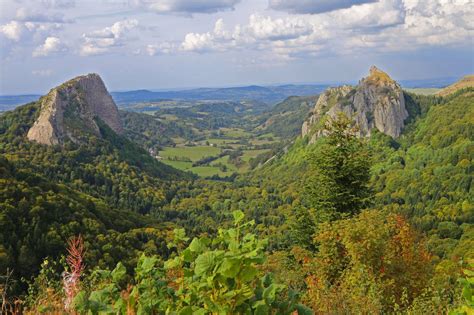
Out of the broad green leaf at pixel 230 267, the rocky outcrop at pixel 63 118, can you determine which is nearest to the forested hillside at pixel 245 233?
the broad green leaf at pixel 230 267

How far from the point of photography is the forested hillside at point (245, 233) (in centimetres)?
405

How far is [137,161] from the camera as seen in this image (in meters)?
190

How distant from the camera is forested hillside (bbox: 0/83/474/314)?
4.05 m

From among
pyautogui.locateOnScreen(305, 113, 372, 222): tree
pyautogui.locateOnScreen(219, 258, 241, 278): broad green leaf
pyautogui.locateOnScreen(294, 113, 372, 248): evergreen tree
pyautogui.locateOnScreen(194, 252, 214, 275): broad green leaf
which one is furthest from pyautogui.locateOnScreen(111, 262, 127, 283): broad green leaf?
pyautogui.locateOnScreen(305, 113, 372, 222): tree

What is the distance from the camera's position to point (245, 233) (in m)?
5.34

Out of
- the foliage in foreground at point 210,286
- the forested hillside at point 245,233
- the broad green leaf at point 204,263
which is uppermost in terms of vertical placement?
the broad green leaf at point 204,263

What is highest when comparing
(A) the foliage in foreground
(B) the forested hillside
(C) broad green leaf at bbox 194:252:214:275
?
(C) broad green leaf at bbox 194:252:214:275

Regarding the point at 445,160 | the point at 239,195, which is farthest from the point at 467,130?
the point at 239,195

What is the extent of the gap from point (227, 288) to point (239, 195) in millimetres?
166635

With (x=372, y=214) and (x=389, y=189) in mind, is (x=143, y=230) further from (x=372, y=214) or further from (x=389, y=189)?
(x=389, y=189)

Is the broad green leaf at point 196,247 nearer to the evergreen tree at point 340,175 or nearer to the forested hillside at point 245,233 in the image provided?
the forested hillside at point 245,233

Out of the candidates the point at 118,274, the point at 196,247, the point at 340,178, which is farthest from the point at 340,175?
the point at 196,247

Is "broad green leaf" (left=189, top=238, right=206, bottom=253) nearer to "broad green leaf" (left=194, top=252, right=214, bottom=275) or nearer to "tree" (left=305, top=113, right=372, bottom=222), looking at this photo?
"broad green leaf" (left=194, top=252, right=214, bottom=275)

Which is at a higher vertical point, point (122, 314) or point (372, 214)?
point (122, 314)
